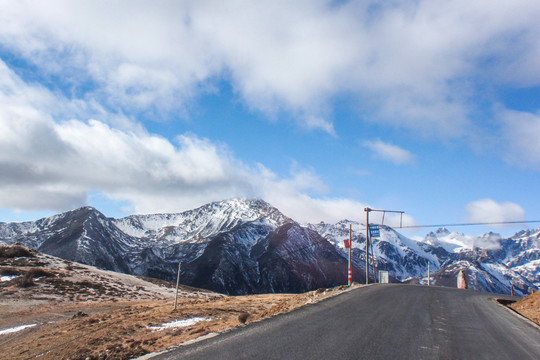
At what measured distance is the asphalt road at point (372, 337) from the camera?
29.8 ft

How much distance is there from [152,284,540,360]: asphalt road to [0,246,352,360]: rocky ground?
7.62 ft

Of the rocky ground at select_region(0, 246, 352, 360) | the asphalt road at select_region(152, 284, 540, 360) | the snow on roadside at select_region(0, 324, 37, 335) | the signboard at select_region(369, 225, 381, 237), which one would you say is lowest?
the snow on roadside at select_region(0, 324, 37, 335)

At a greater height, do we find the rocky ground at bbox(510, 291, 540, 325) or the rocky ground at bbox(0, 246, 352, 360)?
the rocky ground at bbox(510, 291, 540, 325)

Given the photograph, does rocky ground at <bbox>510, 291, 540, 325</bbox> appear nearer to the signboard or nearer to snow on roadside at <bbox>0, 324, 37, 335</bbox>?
the signboard

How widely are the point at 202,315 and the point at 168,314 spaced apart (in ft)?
6.93

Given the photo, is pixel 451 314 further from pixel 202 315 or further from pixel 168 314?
pixel 168 314

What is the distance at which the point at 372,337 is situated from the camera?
10969 millimetres

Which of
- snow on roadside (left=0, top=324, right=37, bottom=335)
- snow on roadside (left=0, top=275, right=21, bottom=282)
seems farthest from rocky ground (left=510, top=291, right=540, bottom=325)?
snow on roadside (left=0, top=275, right=21, bottom=282)

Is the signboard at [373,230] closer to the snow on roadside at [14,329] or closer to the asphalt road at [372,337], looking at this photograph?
the asphalt road at [372,337]

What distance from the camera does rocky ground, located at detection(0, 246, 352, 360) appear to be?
13.6 m

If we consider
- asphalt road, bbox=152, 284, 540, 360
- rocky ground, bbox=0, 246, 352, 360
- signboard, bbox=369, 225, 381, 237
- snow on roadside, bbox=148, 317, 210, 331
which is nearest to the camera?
asphalt road, bbox=152, 284, 540, 360

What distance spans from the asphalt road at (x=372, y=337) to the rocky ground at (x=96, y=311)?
7.62 feet

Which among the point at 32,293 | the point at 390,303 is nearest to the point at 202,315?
the point at 390,303

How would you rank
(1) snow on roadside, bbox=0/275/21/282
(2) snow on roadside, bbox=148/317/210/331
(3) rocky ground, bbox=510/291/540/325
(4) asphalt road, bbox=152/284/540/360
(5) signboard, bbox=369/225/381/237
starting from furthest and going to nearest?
(1) snow on roadside, bbox=0/275/21/282, (5) signboard, bbox=369/225/381/237, (3) rocky ground, bbox=510/291/540/325, (2) snow on roadside, bbox=148/317/210/331, (4) asphalt road, bbox=152/284/540/360
